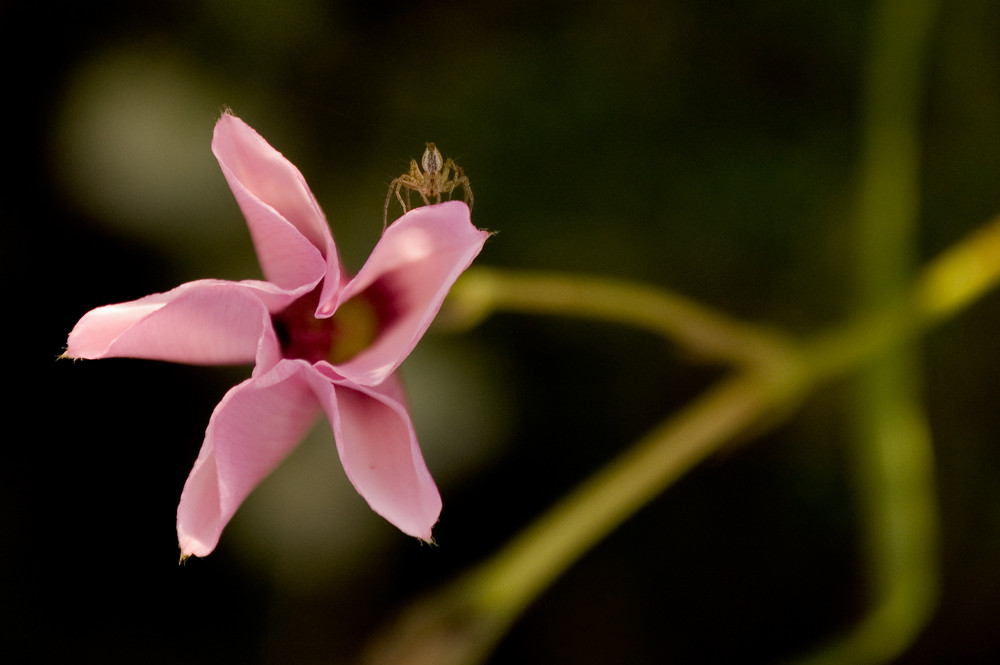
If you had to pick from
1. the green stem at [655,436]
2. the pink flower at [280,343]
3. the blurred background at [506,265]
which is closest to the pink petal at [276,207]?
the pink flower at [280,343]

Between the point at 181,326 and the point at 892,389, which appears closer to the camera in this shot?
the point at 181,326

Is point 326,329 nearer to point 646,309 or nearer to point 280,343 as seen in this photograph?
point 280,343

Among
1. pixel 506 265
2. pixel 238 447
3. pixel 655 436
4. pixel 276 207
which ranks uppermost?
pixel 506 265

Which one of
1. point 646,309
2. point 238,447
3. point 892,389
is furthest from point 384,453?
point 892,389

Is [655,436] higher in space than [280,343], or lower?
higher

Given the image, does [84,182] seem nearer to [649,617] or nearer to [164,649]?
[164,649]

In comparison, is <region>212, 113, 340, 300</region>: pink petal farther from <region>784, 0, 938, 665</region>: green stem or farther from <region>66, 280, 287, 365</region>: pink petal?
<region>784, 0, 938, 665</region>: green stem

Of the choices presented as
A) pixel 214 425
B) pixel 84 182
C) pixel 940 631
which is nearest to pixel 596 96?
pixel 84 182
